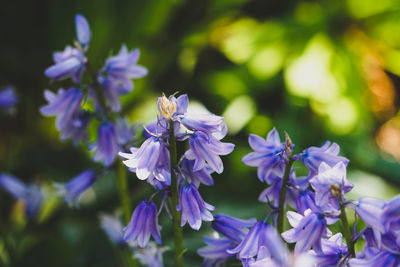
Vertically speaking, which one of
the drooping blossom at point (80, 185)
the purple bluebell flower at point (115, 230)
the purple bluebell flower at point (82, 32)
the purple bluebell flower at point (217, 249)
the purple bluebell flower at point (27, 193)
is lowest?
the purple bluebell flower at point (27, 193)

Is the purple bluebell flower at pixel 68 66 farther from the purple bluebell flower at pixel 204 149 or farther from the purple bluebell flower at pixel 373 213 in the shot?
the purple bluebell flower at pixel 373 213

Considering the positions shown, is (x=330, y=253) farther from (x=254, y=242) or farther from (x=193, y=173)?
(x=193, y=173)

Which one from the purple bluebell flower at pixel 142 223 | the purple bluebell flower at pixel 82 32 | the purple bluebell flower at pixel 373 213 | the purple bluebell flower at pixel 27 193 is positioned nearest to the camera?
the purple bluebell flower at pixel 373 213

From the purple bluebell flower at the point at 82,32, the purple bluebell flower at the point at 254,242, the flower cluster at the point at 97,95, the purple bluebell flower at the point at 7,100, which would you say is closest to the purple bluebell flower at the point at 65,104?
the flower cluster at the point at 97,95

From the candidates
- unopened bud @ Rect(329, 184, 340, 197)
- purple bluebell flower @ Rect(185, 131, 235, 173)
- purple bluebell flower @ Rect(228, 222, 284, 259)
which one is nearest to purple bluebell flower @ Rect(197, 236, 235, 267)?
purple bluebell flower @ Rect(228, 222, 284, 259)

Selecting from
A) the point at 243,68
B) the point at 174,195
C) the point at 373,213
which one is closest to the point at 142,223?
the point at 174,195

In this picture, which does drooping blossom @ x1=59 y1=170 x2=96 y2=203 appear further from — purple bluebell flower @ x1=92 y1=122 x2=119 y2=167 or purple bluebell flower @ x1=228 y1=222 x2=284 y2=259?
purple bluebell flower @ x1=228 y1=222 x2=284 y2=259
